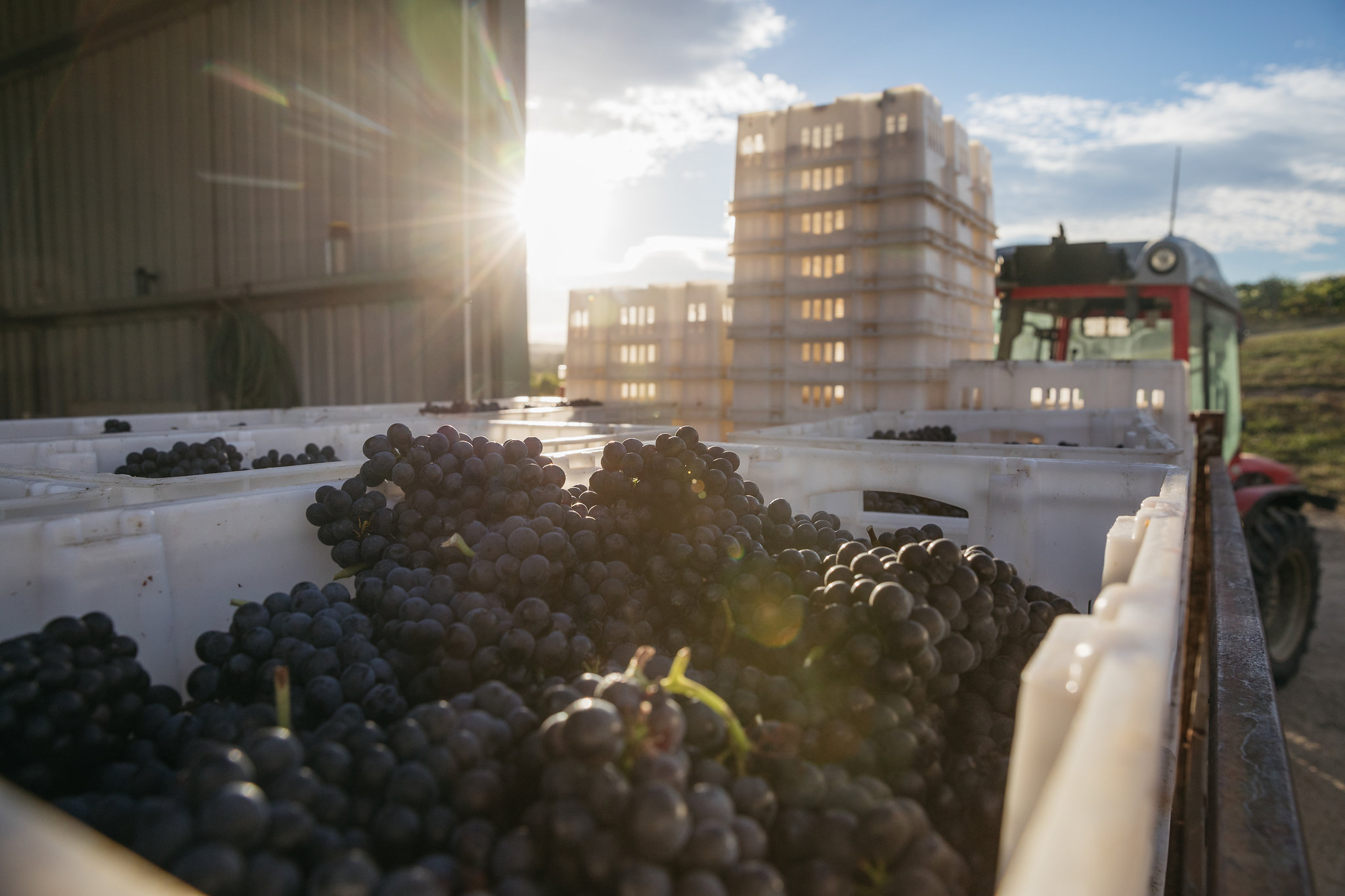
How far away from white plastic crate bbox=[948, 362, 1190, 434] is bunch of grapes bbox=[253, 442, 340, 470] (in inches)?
138

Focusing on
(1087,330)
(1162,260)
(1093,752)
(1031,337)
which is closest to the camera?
(1093,752)

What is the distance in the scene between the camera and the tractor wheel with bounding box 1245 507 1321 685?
398cm

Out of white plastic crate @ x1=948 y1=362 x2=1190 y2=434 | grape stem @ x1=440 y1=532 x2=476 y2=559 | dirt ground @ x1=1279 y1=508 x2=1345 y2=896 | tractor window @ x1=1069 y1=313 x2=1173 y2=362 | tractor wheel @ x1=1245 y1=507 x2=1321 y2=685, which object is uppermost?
tractor window @ x1=1069 y1=313 x2=1173 y2=362

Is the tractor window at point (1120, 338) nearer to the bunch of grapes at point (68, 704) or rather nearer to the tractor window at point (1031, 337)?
the tractor window at point (1031, 337)

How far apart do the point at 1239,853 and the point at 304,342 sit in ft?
27.3

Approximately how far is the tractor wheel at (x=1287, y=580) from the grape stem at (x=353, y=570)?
4421 mm

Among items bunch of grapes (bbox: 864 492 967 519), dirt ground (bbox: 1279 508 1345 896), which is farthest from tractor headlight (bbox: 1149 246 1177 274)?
bunch of grapes (bbox: 864 492 967 519)

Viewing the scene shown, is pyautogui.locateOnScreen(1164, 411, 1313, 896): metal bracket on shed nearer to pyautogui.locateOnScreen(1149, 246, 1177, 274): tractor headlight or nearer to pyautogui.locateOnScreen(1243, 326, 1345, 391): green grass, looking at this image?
pyautogui.locateOnScreen(1149, 246, 1177, 274): tractor headlight

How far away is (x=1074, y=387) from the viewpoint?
4.40 m

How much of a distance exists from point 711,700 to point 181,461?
7.56 feet

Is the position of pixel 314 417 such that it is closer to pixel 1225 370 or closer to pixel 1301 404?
pixel 1225 370

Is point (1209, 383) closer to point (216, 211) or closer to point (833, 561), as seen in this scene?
point (833, 561)

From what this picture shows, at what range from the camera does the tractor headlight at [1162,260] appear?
4.84 m

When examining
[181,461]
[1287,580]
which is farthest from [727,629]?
[1287,580]
